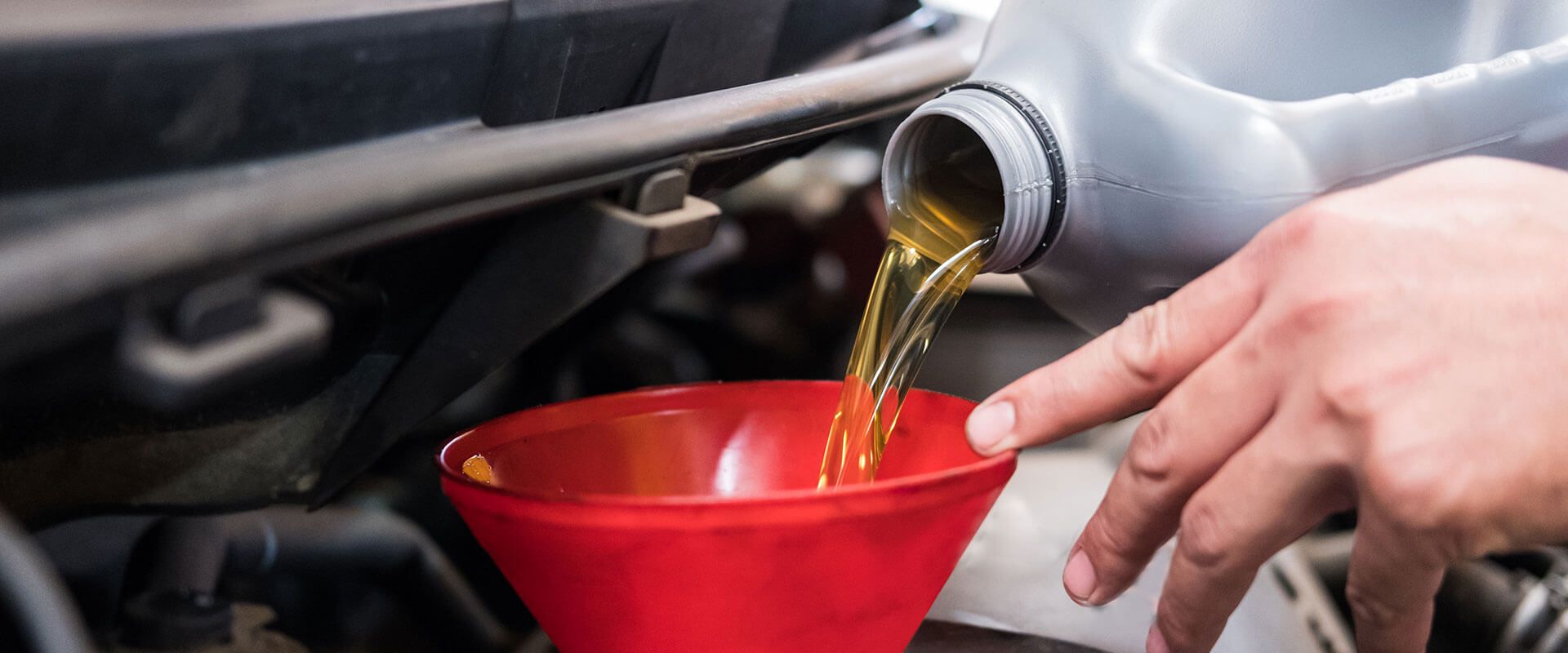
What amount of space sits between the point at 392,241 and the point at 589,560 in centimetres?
13

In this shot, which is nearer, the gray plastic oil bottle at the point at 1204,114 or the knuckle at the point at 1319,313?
the knuckle at the point at 1319,313

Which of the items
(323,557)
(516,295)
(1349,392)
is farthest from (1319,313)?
(323,557)

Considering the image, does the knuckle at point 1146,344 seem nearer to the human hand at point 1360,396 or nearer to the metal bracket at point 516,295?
the human hand at point 1360,396

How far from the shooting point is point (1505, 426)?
36 centimetres

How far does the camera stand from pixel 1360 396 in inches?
14.3

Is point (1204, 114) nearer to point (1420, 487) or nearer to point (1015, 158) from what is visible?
point (1015, 158)

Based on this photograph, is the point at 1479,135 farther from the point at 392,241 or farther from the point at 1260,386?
the point at 392,241

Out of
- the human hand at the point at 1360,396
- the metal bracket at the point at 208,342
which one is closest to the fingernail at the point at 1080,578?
the human hand at the point at 1360,396

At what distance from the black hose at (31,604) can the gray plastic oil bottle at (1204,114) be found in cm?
38

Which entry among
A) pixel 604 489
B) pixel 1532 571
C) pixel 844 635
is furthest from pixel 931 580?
pixel 1532 571

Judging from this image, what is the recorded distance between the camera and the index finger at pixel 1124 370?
1.39 feet

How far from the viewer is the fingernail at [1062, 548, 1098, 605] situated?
1.59 ft

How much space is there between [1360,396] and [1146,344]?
9 centimetres

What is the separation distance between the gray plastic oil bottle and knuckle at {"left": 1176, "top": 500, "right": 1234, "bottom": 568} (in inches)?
5.6
